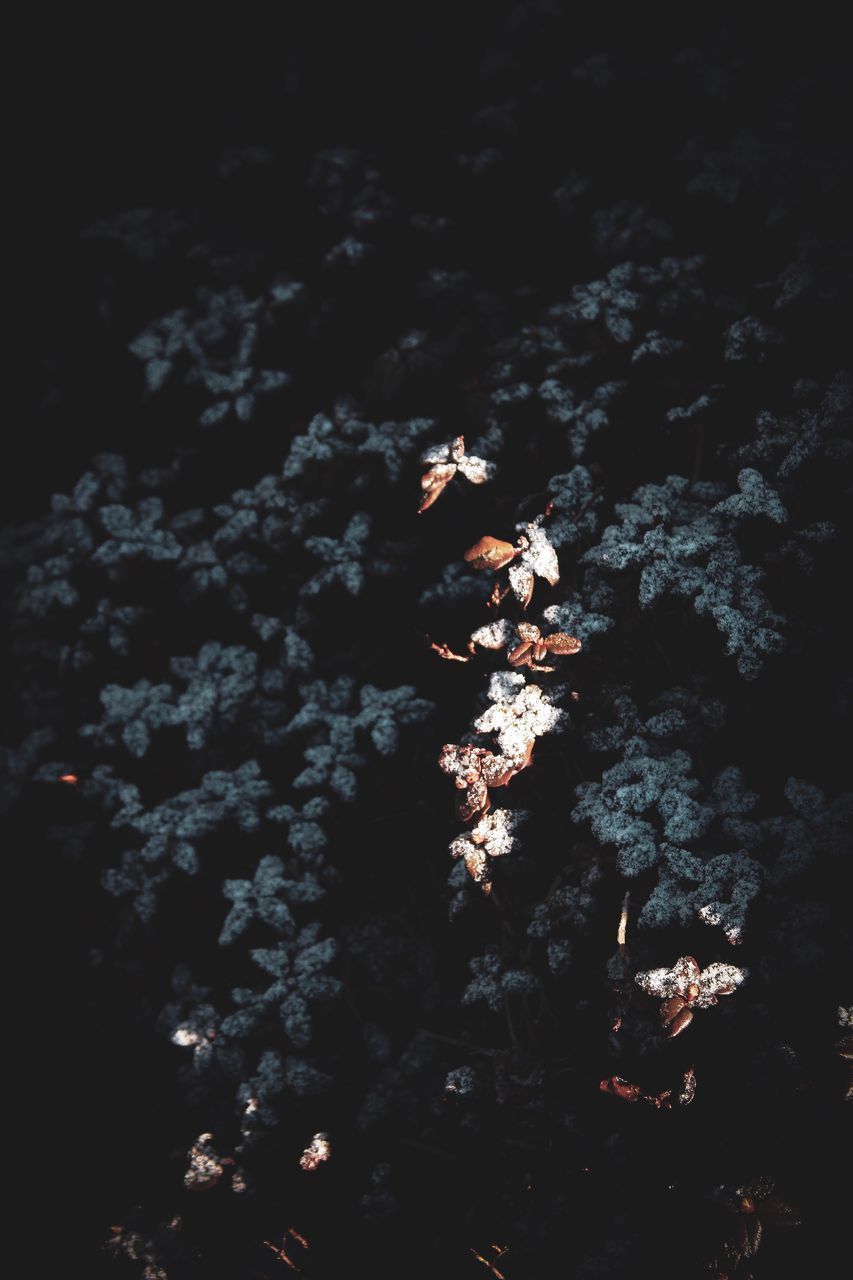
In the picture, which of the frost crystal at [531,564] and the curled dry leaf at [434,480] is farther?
the curled dry leaf at [434,480]

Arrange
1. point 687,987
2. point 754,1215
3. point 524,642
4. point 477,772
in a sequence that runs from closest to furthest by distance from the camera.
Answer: point 754,1215, point 687,987, point 477,772, point 524,642

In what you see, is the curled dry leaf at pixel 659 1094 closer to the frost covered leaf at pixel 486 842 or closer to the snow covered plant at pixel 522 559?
the frost covered leaf at pixel 486 842

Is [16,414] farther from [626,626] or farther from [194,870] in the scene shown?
[626,626]

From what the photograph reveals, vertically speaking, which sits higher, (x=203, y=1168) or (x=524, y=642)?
(x=524, y=642)

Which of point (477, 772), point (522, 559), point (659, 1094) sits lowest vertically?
point (659, 1094)

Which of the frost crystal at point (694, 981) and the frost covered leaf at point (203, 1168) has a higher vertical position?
the frost crystal at point (694, 981)

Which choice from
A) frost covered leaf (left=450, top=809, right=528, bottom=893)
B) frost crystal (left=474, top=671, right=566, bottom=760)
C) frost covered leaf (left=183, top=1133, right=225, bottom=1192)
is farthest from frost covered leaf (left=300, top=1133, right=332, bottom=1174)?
frost crystal (left=474, top=671, right=566, bottom=760)

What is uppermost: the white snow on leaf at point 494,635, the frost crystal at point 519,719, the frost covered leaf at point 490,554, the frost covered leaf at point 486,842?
the frost covered leaf at point 490,554

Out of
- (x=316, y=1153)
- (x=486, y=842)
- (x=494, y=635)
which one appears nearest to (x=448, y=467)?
(x=494, y=635)

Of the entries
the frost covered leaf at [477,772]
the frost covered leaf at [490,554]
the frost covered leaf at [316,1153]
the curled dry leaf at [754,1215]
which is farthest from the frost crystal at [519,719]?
the frost covered leaf at [316,1153]

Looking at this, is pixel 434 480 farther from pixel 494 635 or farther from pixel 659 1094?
pixel 659 1094

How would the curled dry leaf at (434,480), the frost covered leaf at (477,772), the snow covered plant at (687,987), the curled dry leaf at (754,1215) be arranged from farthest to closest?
the curled dry leaf at (434,480), the frost covered leaf at (477,772), the snow covered plant at (687,987), the curled dry leaf at (754,1215)

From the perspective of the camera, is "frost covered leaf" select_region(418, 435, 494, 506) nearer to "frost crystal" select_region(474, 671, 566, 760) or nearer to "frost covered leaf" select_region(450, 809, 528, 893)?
"frost crystal" select_region(474, 671, 566, 760)

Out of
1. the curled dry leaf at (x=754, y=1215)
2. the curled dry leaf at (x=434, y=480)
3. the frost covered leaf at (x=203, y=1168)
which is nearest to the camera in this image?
the curled dry leaf at (x=754, y=1215)
